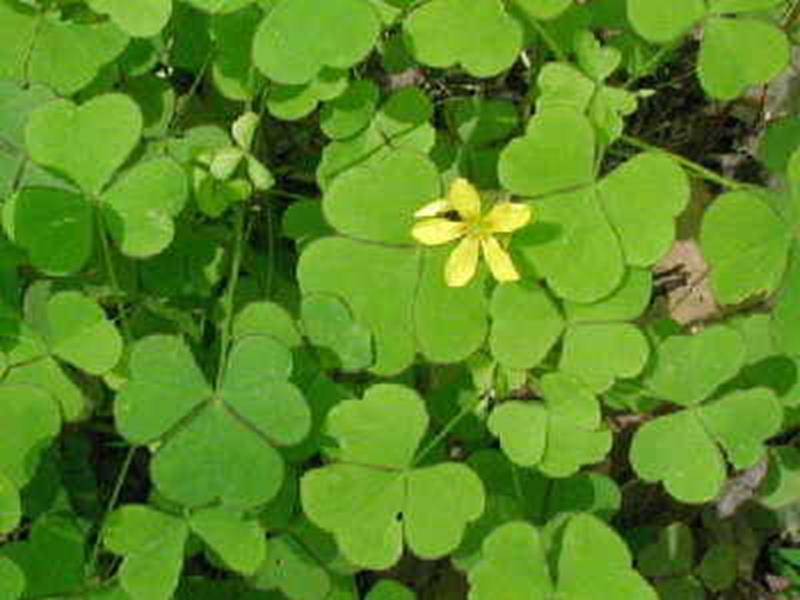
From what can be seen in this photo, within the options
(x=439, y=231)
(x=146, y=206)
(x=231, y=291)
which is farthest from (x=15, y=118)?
(x=439, y=231)

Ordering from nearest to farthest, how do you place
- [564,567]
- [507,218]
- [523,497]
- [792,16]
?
[507,218] < [564,567] < [523,497] < [792,16]

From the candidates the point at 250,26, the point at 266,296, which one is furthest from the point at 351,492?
the point at 250,26

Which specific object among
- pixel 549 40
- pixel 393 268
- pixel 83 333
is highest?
pixel 549 40

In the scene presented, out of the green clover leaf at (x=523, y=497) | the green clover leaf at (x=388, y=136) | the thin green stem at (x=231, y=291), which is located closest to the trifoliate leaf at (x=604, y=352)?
the green clover leaf at (x=523, y=497)

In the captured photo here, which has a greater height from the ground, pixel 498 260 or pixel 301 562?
pixel 498 260

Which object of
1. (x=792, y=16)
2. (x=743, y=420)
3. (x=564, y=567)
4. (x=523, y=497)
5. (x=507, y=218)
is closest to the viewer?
(x=507, y=218)

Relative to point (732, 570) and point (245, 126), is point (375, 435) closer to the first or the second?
point (245, 126)

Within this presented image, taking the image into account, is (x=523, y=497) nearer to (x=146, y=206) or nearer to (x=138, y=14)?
(x=146, y=206)
